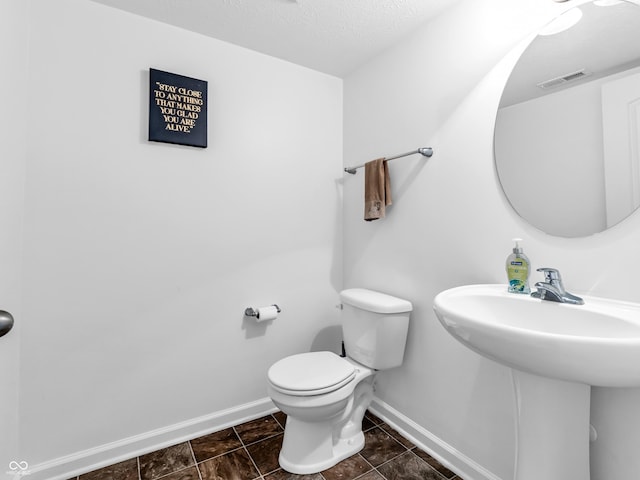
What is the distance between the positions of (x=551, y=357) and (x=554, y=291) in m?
0.39

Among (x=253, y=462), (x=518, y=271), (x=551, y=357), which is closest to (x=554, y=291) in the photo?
(x=518, y=271)

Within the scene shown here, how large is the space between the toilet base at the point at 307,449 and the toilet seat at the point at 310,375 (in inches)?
8.7

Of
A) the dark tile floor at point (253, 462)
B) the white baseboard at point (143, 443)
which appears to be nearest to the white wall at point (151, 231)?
the white baseboard at point (143, 443)

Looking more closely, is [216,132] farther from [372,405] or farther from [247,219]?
[372,405]

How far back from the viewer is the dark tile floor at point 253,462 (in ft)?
4.71

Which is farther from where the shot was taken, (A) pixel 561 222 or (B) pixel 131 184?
(B) pixel 131 184

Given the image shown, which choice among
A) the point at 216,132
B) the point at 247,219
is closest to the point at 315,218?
the point at 247,219

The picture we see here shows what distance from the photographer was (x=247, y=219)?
6.18 feet

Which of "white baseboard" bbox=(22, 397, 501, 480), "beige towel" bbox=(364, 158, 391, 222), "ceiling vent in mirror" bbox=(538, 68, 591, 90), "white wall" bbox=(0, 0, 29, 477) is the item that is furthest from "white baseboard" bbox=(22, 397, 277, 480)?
"ceiling vent in mirror" bbox=(538, 68, 591, 90)

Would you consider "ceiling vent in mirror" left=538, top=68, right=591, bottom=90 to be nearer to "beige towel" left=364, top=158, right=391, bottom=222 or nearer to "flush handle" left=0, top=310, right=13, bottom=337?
"beige towel" left=364, top=158, right=391, bottom=222

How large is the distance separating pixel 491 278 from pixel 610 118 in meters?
0.67

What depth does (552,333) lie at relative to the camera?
2.87ft

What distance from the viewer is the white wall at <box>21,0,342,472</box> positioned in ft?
4.63

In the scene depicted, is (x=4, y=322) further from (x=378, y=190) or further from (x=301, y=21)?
(x=301, y=21)
